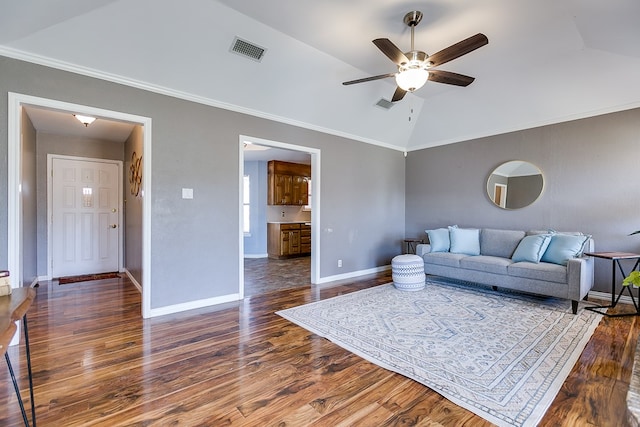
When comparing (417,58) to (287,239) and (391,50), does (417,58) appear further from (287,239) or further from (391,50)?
(287,239)

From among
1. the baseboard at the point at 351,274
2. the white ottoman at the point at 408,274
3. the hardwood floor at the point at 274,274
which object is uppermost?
the white ottoman at the point at 408,274

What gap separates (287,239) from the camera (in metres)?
7.35

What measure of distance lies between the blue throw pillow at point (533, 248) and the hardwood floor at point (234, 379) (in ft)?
3.16

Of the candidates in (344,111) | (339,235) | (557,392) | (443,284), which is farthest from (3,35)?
(443,284)

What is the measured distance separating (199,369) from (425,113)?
5072 millimetres

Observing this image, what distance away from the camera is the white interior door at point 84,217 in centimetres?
513

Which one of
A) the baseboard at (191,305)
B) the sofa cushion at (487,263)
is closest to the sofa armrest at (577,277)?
the sofa cushion at (487,263)

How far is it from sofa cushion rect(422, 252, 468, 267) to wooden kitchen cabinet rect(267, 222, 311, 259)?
141 inches

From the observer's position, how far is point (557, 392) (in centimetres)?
193

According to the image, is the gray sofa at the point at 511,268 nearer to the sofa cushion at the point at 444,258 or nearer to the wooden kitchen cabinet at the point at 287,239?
the sofa cushion at the point at 444,258

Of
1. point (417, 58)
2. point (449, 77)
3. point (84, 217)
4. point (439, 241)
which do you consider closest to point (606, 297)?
point (439, 241)

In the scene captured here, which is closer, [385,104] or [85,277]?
[385,104]

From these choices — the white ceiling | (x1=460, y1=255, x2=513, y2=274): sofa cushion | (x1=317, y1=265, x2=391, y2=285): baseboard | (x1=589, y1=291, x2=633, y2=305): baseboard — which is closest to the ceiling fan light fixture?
the white ceiling

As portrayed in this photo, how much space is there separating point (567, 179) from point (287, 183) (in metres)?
5.67
